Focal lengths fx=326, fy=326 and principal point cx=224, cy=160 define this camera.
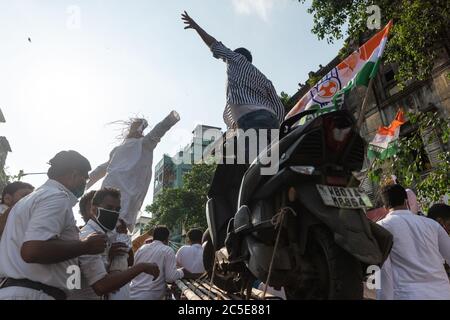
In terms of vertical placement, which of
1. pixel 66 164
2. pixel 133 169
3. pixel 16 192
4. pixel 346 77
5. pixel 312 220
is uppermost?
pixel 346 77

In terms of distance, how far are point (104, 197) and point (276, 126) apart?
170 cm

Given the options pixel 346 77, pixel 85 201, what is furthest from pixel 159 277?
pixel 346 77

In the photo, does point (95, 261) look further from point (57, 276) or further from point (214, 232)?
point (214, 232)

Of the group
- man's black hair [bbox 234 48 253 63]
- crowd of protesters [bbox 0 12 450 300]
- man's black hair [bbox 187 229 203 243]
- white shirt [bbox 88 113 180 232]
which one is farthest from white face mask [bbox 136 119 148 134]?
man's black hair [bbox 187 229 203 243]

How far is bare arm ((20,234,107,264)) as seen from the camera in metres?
1.71

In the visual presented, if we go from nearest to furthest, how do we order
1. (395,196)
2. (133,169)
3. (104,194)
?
(104,194) < (395,196) < (133,169)

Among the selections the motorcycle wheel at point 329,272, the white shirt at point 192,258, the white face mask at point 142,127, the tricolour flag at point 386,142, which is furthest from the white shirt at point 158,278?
the tricolour flag at point 386,142

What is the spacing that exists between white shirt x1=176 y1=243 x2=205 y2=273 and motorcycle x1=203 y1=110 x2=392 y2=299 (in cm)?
338

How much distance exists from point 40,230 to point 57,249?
0.46 ft

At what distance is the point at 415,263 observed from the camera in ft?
8.20

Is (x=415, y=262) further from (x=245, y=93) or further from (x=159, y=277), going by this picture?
(x=159, y=277)

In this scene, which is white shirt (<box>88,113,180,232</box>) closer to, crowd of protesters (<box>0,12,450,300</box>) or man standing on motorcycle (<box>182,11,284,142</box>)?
crowd of protesters (<box>0,12,450,300</box>)

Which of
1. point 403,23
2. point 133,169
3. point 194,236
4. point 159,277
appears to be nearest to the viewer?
point 133,169
